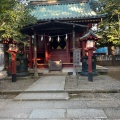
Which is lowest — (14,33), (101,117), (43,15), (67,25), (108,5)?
(101,117)

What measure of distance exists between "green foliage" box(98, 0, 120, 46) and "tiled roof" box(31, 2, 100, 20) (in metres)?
4.18

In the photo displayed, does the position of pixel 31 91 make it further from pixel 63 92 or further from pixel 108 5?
pixel 108 5

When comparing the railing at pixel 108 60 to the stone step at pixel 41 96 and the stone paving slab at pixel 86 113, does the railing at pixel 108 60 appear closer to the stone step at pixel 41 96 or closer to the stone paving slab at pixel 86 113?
the stone step at pixel 41 96

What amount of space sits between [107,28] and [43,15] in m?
9.37

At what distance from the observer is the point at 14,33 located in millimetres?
9031

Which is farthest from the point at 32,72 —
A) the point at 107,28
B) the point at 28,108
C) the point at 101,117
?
the point at 107,28

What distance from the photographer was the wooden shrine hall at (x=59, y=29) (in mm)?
13852

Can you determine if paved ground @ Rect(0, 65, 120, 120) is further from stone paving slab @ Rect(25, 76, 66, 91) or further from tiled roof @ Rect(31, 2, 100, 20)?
tiled roof @ Rect(31, 2, 100, 20)

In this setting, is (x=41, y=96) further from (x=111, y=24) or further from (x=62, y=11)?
(x=111, y=24)

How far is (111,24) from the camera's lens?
21.0m

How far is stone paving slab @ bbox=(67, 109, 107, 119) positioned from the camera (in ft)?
17.3

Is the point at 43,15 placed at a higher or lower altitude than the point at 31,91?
higher

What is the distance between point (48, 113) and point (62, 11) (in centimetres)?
1281

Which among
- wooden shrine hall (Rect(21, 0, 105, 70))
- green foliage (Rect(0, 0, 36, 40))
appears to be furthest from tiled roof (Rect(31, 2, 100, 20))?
green foliage (Rect(0, 0, 36, 40))
